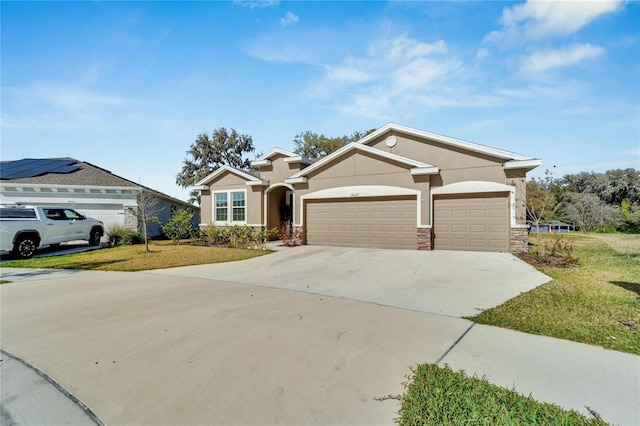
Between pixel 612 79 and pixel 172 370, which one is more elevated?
pixel 612 79

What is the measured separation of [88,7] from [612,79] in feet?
53.7

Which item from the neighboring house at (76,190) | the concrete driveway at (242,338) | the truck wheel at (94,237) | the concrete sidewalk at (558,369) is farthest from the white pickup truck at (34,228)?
the concrete sidewalk at (558,369)

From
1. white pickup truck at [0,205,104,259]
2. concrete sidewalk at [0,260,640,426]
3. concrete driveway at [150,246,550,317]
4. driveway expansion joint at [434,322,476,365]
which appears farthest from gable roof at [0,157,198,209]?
driveway expansion joint at [434,322,476,365]

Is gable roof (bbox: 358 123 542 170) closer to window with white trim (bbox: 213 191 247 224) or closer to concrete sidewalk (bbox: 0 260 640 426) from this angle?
window with white trim (bbox: 213 191 247 224)

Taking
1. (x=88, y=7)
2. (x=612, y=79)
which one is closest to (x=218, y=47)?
(x=88, y=7)

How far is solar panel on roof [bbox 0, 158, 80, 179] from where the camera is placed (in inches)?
669

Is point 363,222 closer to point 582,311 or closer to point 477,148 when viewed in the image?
point 477,148

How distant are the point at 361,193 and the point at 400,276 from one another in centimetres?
635

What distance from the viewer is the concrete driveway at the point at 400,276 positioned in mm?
5227

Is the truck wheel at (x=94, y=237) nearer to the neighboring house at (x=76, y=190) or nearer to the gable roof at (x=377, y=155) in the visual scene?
the neighboring house at (x=76, y=190)

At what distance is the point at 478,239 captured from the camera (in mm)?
11633

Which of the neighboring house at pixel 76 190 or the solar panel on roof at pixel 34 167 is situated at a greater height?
the solar panel on roof at pixel 34 167

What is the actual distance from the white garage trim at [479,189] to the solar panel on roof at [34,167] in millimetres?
21907

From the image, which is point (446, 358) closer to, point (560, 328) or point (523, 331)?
point (523, 331)
